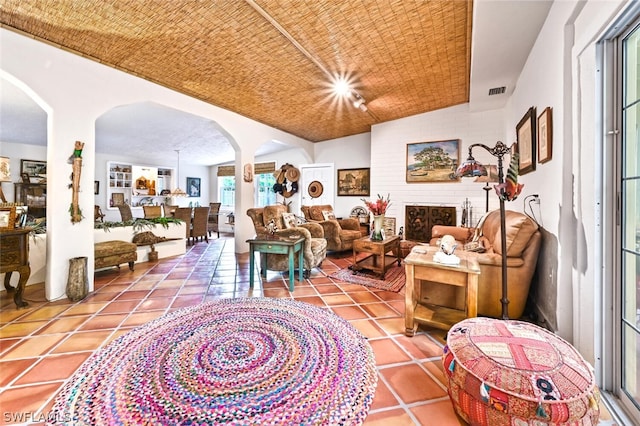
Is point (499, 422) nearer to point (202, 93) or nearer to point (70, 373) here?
point (70, 373)

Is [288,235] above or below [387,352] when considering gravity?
above

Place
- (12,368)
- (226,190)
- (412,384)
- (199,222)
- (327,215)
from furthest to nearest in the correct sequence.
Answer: (226,190), (199,222), (327,215), (12,368), (412,384)

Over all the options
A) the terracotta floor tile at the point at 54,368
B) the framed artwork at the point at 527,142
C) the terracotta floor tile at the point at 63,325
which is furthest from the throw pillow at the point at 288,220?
the framed artwork at the point at 527,142

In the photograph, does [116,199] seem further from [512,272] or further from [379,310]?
[512,272]

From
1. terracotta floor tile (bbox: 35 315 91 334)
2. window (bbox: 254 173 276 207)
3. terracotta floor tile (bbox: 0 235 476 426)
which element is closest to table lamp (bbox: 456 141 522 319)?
terracotta floor tile (bbox: 0 235 476 426)

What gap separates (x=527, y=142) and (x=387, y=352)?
8.70 ft

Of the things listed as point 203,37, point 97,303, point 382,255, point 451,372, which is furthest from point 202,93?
point 451,372

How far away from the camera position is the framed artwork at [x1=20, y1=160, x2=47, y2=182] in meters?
5.44

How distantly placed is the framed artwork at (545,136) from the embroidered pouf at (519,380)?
4.95 feet

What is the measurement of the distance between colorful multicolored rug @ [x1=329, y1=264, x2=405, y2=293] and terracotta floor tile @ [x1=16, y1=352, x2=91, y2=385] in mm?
2488

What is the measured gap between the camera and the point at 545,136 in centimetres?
208

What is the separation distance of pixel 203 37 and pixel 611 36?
310 centimetres

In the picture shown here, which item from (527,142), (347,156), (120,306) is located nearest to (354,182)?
(347,156)

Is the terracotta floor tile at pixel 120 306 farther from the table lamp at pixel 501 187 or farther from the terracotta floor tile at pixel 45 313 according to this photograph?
the table lamp at pixel 501 187
